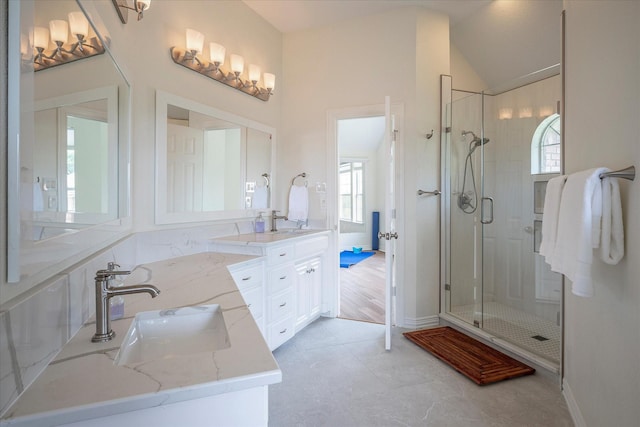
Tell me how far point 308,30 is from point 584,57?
252cm

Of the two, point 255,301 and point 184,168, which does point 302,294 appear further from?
point 184,168

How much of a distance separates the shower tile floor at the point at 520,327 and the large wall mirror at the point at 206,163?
225 cm

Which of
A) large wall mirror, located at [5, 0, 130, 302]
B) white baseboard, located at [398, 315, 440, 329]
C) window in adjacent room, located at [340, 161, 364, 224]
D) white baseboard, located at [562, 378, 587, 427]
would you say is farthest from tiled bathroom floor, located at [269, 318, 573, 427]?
window in adjacent room, located at [340, 161, 364, 224]

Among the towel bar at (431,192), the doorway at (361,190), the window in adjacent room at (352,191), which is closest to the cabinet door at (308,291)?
the towel bar at (431,192)

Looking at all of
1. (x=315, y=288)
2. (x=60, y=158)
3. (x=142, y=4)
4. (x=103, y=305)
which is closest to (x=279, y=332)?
(x=315, y=288)

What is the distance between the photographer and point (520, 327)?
2.83m

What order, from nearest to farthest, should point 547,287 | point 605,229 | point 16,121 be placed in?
point 16,121, point 605,229, point 547,287

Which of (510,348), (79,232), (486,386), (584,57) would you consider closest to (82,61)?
(79,232)

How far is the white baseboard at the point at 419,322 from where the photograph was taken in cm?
305

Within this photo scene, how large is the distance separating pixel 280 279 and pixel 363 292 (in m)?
1.98

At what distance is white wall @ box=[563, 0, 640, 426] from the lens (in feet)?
4.03

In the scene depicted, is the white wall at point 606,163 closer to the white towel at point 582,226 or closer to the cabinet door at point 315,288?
the white towel at point 582,226

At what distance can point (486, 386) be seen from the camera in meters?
2.09

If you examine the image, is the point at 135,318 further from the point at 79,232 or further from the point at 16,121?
the point at 16,121
